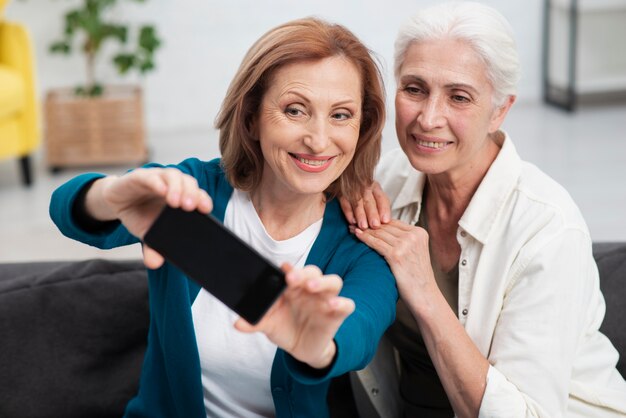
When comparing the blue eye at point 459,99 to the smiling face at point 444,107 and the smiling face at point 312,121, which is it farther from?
the smiling face at point 312,121

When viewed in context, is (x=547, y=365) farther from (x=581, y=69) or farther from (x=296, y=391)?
(x=581, y=69)

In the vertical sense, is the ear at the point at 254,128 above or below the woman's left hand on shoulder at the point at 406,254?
above

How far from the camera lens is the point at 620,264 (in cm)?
208

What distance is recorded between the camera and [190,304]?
5.59 ft

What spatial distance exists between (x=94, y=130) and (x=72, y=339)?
3.13 m

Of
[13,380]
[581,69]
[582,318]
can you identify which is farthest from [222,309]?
[581,69]

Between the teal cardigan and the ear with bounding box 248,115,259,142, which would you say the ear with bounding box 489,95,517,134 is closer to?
the teal cardigan

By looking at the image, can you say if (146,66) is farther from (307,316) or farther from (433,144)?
(307,316)

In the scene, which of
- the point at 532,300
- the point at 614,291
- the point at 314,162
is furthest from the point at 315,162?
the point at 614,291

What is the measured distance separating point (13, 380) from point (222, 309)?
0.52 meters

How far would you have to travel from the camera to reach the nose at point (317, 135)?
5.35ft

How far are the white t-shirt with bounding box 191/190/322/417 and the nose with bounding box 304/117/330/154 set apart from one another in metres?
0.20

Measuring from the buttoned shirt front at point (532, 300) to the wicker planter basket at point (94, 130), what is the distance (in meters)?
3.34

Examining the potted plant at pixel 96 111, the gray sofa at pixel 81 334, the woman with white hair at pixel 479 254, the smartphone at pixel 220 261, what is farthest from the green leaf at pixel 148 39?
the smartphone at pixel 220 261
